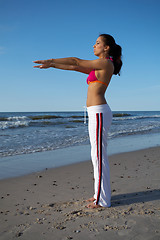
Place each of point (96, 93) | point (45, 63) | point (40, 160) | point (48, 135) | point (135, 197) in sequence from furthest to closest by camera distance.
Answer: point (48, 135), point (40, 160), point (135, 197), point (96, 93), point (45, 63)

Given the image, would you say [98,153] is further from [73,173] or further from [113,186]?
[73,173]

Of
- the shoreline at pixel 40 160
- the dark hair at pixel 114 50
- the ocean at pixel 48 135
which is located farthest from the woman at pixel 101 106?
the ocean at pixel 48 135

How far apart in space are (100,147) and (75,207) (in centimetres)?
83

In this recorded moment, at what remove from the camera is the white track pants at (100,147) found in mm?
2703

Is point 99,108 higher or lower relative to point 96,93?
lower

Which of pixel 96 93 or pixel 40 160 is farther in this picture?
pixel 40 160

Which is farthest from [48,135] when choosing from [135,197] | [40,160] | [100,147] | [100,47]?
[100,47]

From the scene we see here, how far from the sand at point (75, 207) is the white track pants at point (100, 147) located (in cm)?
17

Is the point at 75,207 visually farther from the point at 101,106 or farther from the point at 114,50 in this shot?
the point at 114,50

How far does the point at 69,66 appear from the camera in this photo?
2.56 m

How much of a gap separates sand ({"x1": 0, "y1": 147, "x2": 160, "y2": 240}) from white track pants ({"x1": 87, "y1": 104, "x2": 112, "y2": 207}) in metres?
0.17

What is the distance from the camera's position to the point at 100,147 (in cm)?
272

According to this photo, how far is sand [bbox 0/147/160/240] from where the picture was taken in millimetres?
2151

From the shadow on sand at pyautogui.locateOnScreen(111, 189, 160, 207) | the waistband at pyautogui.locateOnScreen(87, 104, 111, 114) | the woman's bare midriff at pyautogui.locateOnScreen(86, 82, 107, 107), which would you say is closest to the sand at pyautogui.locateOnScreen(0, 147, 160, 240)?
the shadow on sand at pyautogui.locateOnScreen(111, 189, 160, 207)
